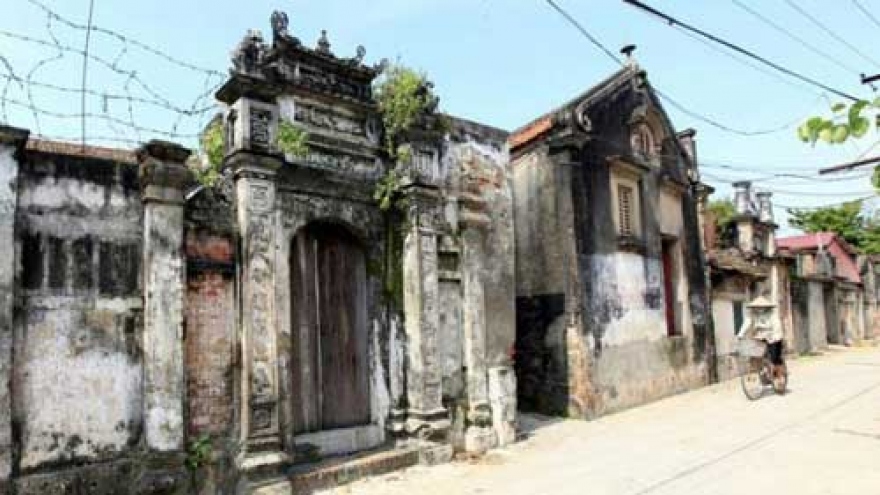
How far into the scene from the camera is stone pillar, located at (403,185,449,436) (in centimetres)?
839

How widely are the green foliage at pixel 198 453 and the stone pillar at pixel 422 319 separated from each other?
264cm

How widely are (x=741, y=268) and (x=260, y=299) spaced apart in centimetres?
1488

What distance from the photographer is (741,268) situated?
1791 cm

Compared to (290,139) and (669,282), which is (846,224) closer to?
(669,282)

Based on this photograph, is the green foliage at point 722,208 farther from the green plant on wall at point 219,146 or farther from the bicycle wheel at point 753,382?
the green plant on wall at point 219,146

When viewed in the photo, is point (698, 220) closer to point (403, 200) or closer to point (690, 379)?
point (690, 379)

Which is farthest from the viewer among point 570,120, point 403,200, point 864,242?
point 864,242

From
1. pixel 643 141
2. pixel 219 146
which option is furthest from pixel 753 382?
pixel 219 146

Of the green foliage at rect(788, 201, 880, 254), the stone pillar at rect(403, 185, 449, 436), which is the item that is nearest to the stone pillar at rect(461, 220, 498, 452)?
the stone pillar at rect(403, 185, 449, 436)

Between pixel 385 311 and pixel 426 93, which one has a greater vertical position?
pixel 426 93

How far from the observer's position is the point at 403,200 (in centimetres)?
857

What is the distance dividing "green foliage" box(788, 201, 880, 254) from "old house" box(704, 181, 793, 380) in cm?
1511

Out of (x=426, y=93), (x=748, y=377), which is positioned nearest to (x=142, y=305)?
(x=426, y=93)

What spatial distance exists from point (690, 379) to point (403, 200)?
9070mm
